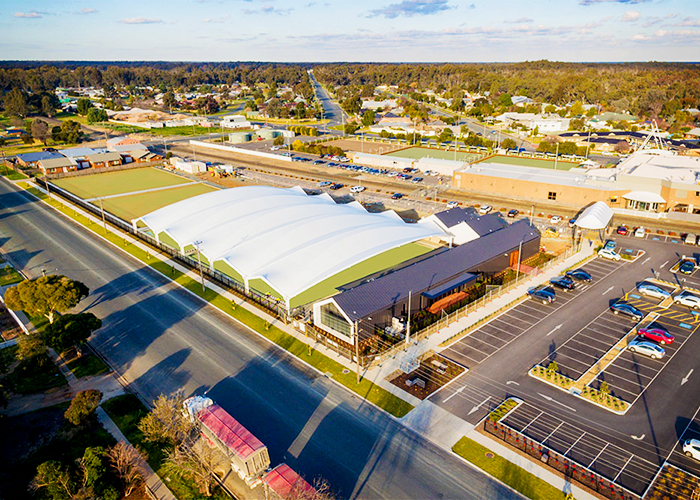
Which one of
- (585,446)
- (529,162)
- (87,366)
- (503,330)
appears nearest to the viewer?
(585,446)

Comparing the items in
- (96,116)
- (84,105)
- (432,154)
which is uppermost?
(84,105)

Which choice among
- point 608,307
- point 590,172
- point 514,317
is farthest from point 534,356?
point 590,172

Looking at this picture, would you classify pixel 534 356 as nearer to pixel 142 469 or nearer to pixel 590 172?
pixel 142 469

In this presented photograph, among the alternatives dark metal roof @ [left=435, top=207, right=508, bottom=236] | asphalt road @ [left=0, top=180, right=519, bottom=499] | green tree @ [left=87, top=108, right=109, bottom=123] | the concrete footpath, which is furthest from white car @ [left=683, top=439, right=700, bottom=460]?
green tree @ [left=87, top=108, right=109, bottom=123]

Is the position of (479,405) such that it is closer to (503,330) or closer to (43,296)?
(503,330)

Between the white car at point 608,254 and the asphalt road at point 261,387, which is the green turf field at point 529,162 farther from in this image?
the asphalt road at point 261,387

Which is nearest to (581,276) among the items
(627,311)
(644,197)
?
(627,311)

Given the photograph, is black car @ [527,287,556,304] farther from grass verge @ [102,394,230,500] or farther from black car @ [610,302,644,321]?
grass verge @ [102,394,230,500]
